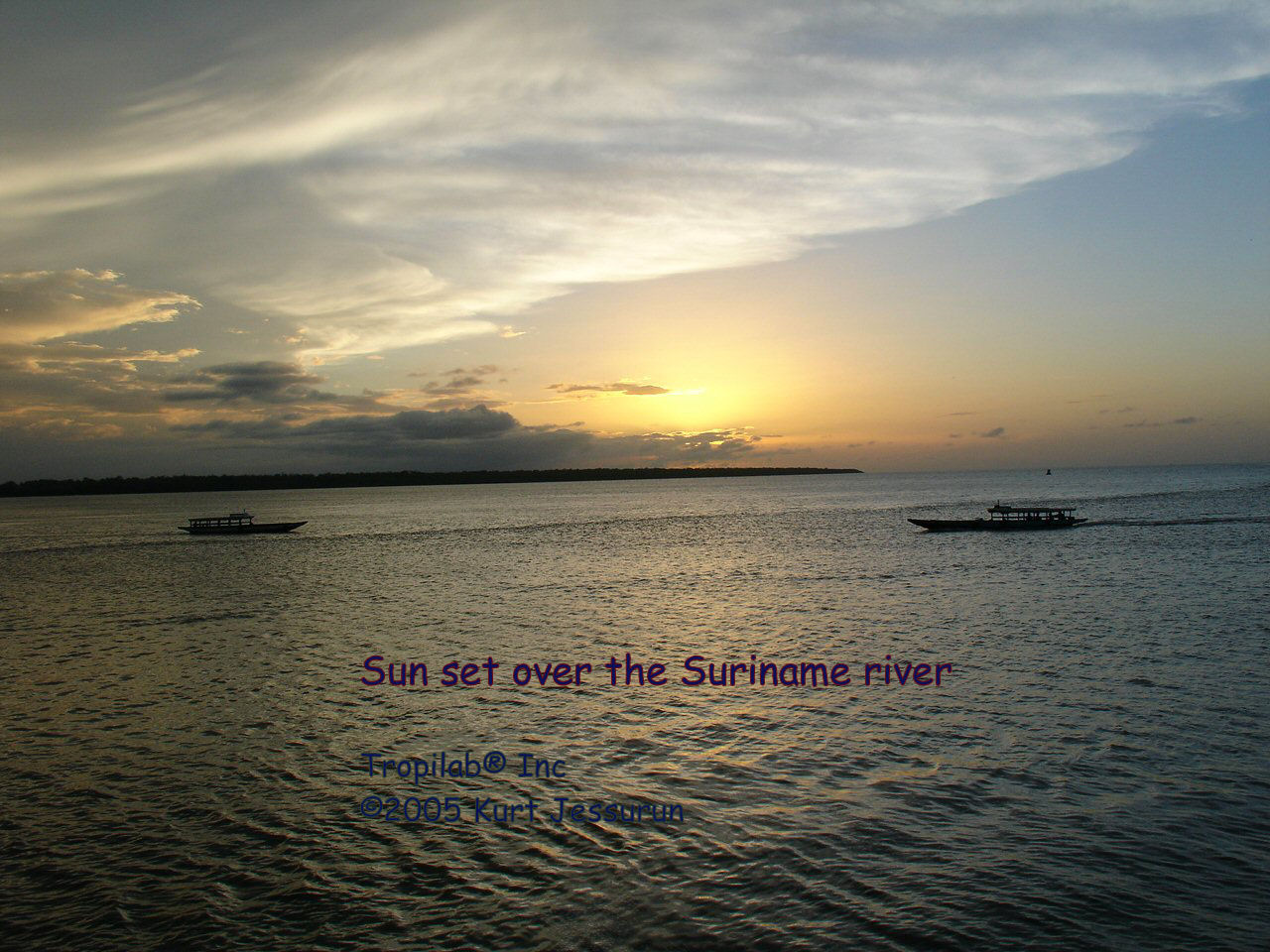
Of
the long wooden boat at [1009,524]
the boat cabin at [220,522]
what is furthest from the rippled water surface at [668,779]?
the boat cabin at [220,522]

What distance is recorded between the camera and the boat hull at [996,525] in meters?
88.5

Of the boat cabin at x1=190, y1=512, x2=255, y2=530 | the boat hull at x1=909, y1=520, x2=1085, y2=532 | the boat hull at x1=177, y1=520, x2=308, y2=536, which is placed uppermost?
the boat cabin at x1=190, y1=512, x2=255, y2=530

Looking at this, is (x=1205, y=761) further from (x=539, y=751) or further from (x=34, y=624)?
(x=34, y=624)

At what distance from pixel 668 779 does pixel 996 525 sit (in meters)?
81.4

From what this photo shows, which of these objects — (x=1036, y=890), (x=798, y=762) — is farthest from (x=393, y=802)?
(x=1036, y=890)

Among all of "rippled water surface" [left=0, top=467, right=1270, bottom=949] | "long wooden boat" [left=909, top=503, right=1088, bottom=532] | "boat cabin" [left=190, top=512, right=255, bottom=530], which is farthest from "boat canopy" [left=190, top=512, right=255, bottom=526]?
"long wooden boat" [left=909, top=503, right=1088, bottom=532]

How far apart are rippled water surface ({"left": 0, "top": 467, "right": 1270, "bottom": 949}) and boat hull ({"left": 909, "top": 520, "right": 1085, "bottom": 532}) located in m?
47.1

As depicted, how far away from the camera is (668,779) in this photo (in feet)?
57.8

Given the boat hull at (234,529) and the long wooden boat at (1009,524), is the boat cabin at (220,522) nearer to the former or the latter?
the boat hull at (234,529)

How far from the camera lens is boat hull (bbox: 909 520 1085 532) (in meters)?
88.5

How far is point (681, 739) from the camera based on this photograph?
20344 mm

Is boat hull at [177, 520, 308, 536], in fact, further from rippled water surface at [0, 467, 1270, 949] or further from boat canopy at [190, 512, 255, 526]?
rippled water surface at [0, 467, 1270, 949]

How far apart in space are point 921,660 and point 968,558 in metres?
37.9

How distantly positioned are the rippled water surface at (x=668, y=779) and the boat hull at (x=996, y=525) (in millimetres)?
47054
